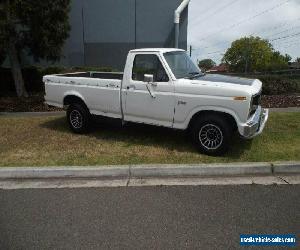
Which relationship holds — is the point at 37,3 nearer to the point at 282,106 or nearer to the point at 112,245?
the point at 282,106

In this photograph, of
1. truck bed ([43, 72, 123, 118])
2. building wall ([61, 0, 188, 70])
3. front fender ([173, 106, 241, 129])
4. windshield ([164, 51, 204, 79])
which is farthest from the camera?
building wall ([61, 0, 188, 70])

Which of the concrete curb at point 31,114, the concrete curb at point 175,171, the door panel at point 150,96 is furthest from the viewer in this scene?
the concrete curb at point 31,114

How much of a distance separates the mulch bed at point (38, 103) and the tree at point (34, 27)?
1045 millimetres

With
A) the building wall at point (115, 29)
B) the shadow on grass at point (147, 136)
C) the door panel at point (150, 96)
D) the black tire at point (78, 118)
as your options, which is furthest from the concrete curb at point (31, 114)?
the building wall at point (115, 29)

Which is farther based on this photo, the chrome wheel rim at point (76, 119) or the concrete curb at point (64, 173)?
the chrome wheel rim at point (76, 119)

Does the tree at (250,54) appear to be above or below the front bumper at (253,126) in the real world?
above

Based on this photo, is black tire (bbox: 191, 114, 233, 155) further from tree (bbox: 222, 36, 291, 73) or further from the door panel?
tree (bbox: 222, 36, 291, 73)

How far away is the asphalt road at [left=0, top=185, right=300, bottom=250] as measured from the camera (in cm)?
405

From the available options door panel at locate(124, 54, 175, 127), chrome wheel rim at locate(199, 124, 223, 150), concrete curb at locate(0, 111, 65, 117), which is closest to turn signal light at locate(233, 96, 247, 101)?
chrome wheel rim at locate(199, 124, 223, 150)

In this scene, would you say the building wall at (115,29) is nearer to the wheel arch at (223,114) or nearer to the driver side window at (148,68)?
the driver side window at (148,68)

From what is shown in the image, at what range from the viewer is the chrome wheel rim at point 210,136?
6719 millimetres

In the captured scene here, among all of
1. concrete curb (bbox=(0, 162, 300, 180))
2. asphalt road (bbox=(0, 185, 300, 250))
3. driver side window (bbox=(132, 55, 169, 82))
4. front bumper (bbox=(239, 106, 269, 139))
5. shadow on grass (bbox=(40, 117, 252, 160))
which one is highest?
driver side window (bbox=(132, 55, 169, 82))

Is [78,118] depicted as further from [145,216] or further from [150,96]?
[145,216]

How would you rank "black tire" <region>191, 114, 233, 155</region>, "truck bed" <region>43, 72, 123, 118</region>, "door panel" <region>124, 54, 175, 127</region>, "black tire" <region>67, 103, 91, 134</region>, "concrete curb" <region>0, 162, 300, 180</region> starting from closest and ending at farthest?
"concrete curb" <region>0, 162, 300, 180</region>, "black tire" <region>191, 114, 233, 155</region>, "door panel" <region>124, 54, 175, 127</region>, "truck bed" <region>43, 72, 123, 118</region>, "black tire" <region>67, 103, 91, 134</region>
